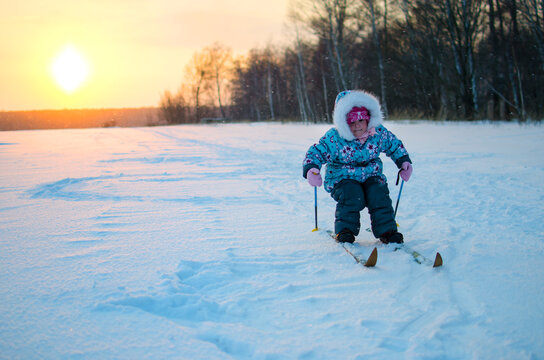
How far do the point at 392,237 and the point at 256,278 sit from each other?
1053 mm

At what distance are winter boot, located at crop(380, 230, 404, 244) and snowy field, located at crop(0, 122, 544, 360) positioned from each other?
2.8 inches

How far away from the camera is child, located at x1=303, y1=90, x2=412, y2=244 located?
95.0 inches

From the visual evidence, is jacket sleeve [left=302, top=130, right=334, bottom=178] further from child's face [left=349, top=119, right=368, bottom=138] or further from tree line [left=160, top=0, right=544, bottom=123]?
tree line [left=160, top=0, right=544, bottom=123]

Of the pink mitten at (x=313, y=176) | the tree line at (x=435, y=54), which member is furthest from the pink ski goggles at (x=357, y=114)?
the tree line at (x=435, y=54)

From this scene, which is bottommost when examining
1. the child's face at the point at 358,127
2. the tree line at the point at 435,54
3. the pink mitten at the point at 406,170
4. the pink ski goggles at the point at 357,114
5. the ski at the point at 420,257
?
the ski at the point at 420,257

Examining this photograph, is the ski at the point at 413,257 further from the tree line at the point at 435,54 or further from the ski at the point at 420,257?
the tree line at the point at 435,54

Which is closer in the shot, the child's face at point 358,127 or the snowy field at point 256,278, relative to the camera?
the snowy field at point 256,278

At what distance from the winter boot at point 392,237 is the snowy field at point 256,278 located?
0.24ft

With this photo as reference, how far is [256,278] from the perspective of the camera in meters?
1.82

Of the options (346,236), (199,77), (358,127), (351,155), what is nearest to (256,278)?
(346,236)

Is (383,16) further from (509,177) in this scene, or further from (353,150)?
(353,150)

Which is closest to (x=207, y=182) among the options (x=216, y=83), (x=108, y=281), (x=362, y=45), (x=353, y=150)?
(x=353, y=150)

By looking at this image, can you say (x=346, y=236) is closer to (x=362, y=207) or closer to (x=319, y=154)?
(x=362, y=207)

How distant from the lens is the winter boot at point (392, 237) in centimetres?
233
